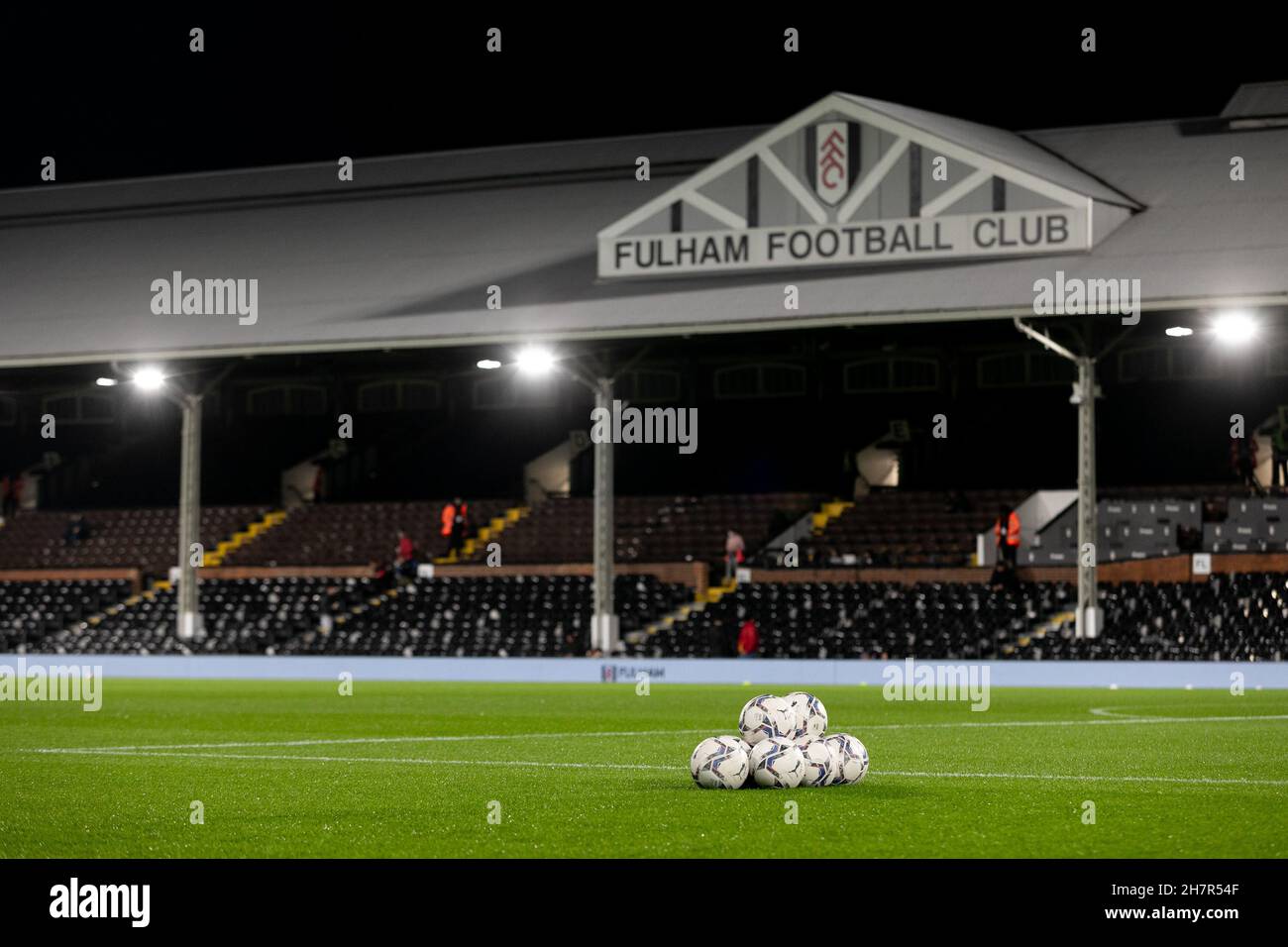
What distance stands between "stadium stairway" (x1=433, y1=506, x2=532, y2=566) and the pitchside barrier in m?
6.76

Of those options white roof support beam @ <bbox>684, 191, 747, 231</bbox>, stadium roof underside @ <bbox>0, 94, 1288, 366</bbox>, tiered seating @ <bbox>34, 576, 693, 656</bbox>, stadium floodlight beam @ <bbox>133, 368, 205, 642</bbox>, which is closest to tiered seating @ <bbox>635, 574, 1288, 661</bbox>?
tiered seating @ <bbox>34, 576, 693, 656</bbox>

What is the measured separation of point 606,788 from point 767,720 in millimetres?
1320

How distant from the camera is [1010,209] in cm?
3650

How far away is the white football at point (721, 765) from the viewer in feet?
39.7

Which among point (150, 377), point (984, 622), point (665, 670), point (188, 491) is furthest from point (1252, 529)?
point (150, 377)

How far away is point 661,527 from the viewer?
147ft

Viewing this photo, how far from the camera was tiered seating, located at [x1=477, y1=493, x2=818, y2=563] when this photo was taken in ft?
142

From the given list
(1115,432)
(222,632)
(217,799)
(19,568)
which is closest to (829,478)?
(1115,432)

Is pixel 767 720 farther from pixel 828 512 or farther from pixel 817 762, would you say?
pixel 828 512

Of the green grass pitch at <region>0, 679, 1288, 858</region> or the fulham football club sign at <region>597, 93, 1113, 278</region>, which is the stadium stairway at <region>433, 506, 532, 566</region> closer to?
the fulham football club sign at <region>597, 93, 1113, 278</region>

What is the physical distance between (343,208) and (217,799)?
37.1 meters

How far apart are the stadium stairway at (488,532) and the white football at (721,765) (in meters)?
33.3

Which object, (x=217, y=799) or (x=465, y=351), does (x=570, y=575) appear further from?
(x=217, y=799)

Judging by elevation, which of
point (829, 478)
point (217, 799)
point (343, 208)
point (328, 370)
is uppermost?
point (343, 208)
